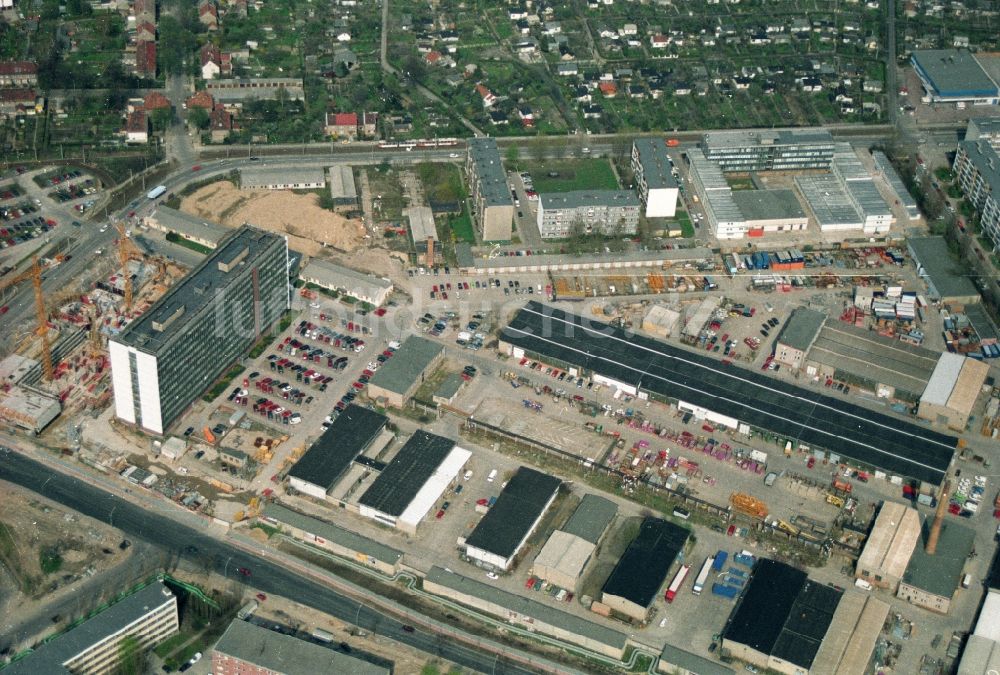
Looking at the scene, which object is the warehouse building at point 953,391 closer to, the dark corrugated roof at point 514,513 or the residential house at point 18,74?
the dark corrugated roof at point 514,513

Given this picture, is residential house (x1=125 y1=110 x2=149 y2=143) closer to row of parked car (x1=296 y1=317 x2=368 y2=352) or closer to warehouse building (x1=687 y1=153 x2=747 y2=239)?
row of parked car (x1=296 y1=317 x2=368 y2=352)

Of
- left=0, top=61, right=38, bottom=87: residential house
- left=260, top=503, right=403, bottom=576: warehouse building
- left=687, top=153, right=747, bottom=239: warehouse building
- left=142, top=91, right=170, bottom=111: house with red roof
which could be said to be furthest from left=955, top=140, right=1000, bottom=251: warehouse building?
left=0, top=61, right=38, bottom=87: residential house

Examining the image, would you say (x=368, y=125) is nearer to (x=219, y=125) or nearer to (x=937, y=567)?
(x=219, y=125)

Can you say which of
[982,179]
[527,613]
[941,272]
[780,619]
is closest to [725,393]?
[780,619]

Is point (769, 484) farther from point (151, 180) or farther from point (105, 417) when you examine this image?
point (151, 180)

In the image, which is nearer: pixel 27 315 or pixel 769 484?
pixel 769 484

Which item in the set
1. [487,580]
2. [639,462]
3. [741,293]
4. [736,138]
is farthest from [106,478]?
[736,138]
